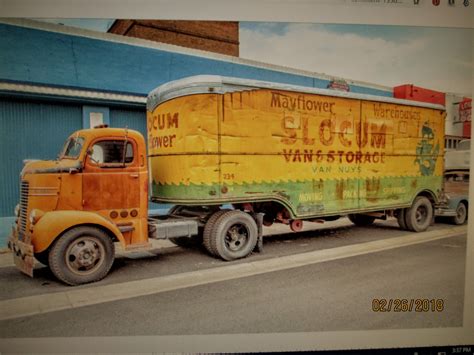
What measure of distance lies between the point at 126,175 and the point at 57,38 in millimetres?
1564

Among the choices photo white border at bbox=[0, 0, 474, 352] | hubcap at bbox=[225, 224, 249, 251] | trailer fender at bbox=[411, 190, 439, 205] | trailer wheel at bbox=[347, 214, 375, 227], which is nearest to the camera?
photo white border at bbox=[0, 0, 474, 352]

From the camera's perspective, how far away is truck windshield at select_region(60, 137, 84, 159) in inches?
140

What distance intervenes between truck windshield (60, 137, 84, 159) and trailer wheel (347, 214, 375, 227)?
4.57 meters

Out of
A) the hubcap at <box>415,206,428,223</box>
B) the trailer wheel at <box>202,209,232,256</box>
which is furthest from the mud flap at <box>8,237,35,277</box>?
the hubcap at <box>415,206,428,223</box>

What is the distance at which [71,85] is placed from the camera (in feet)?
13.1

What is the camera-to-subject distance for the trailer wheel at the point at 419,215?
527 centimetres

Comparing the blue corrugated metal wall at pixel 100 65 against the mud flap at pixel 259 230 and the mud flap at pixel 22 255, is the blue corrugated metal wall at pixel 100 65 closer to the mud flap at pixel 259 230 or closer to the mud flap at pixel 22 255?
the mud flap at pixel 22 255

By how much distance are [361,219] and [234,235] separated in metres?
2.77

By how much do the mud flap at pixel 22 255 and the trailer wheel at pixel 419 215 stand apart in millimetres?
5384

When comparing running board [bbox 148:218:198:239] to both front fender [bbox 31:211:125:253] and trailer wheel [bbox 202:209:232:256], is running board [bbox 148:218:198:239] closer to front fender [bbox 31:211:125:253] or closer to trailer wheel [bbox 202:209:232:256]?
trailer wheel [bbox 202:209:232:256]

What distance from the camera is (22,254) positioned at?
3305 mm

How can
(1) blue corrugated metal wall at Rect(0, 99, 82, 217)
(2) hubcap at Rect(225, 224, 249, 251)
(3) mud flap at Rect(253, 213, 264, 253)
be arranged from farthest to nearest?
(3) mud flap at Rect(253, 213, 264, 253) → (2) hubcap at Rect(225, 224, 249, 251) → (1) blue corrugated metal wall at Rect(0, 99, 82, 217)

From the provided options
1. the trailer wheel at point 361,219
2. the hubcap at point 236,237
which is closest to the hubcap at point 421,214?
the trailer wheel at point 361,219

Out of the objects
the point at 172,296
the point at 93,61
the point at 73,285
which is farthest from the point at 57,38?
the point at 172,296
